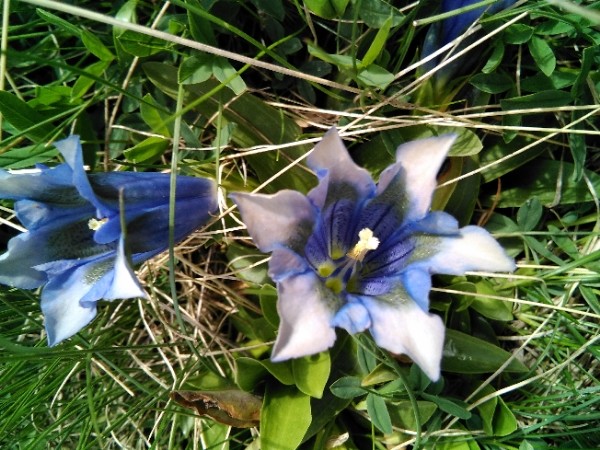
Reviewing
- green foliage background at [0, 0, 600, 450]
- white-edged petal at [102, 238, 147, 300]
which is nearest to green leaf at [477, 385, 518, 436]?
green foliage background at [0, 0, 600, 450]

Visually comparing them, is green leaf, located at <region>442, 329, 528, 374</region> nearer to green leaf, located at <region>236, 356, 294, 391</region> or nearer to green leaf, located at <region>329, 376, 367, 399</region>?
green leaf, located at <region>329, 376, 367, 399</region>

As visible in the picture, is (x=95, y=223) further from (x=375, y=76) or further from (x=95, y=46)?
(x=375, y=76)

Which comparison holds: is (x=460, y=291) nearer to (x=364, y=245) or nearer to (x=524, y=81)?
(x=364, y=245)

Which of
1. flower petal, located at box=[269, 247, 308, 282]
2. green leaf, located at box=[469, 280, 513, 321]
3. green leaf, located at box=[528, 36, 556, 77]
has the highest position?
green leaf, located at box=[528, 36, 556, 77]

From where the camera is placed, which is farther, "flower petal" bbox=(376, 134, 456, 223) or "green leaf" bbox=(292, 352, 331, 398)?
"green leaf" bbox=(292, 352, 331, 398)

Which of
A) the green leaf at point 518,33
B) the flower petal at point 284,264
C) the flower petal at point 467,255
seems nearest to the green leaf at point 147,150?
the flower petal at point 284,264

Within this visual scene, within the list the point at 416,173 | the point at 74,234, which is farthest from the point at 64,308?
the point at 416,173
